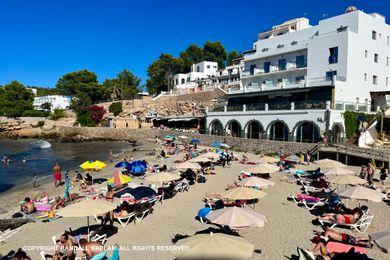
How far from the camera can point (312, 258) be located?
26.8ft

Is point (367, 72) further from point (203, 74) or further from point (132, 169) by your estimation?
point (203, 74)

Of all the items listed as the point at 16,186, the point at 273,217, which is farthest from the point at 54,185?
the point at 273,217

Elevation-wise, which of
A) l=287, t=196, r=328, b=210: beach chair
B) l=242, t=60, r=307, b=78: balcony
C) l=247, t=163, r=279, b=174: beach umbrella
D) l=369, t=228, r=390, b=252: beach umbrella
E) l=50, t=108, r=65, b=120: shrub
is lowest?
l=287, t=196, r=328, b=210: beach chair

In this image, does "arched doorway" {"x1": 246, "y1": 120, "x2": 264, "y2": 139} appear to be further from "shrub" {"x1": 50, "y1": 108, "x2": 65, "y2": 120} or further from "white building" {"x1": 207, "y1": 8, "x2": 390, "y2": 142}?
"shrub" {"x1": 50, "y1": 108, "x2": 65, "y2": 120}

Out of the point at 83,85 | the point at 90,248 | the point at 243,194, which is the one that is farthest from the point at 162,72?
the point at 90,248

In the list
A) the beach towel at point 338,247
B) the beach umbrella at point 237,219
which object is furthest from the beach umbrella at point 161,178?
the beach towel at point 338,247

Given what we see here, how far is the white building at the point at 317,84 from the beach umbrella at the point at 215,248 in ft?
85.2

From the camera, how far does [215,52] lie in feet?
314

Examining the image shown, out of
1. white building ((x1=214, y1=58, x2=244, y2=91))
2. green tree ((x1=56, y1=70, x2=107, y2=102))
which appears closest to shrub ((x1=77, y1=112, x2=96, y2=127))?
green tree ((x1=56, y1=70, x2=107, y2=102))

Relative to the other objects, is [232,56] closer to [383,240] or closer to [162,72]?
[162,72]

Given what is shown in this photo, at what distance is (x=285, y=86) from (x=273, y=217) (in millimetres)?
26309

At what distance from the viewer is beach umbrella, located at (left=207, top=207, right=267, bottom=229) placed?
911 cm

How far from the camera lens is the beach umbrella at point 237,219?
911 centimetres

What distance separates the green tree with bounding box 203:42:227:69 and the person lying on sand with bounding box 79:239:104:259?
8805 centimetres
